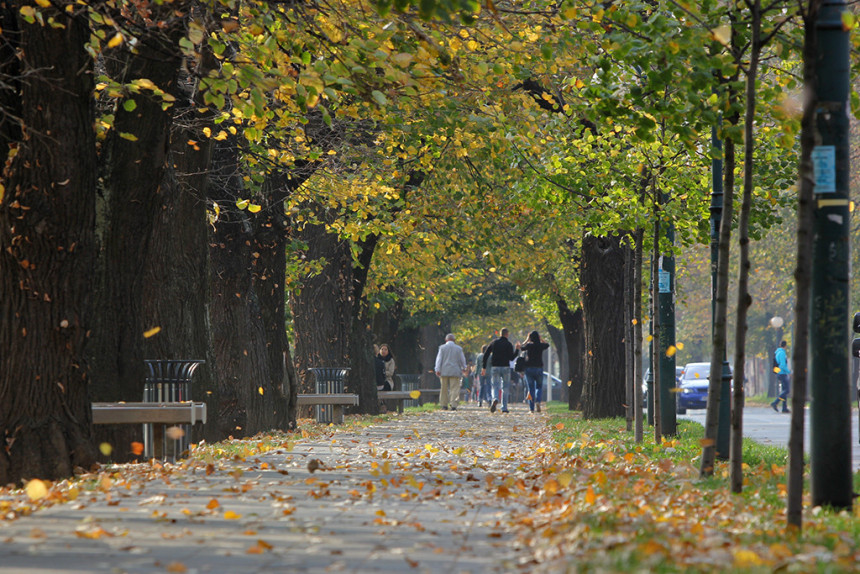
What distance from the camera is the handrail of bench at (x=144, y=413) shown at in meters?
10.8

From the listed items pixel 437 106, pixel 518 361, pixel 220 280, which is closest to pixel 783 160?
pixel 437 106

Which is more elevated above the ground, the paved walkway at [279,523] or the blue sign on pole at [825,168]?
the blue sign on pole at [825,168]

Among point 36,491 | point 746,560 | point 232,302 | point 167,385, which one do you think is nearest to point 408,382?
point 232,302

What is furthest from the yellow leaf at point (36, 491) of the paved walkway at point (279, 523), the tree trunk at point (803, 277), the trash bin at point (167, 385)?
the tree trunk at point (803, 277)

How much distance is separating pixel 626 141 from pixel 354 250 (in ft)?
28.0

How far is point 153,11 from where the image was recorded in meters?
11.3

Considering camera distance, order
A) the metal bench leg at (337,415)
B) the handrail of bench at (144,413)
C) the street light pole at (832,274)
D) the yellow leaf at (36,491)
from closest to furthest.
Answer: the street light pole at (832,274) → the yellow leaf at (36,491) → the handrail of bench at (144,413) → the metal bench leg at (337,415)

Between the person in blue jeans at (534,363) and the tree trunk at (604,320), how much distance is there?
6.88 metres

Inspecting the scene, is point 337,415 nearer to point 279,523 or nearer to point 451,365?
point 451,365

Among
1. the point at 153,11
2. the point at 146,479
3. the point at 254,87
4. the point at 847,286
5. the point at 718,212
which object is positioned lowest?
the point at 146,479

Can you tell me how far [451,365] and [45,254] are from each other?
2227 cm

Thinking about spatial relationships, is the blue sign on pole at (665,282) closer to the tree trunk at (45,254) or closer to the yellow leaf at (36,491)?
the tree trunk at (45,254)

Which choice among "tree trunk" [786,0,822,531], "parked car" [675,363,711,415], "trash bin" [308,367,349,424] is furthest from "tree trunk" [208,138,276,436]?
"parked car" [675,363,711,415]

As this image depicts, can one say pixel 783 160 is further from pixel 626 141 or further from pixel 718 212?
pixel 718 212
